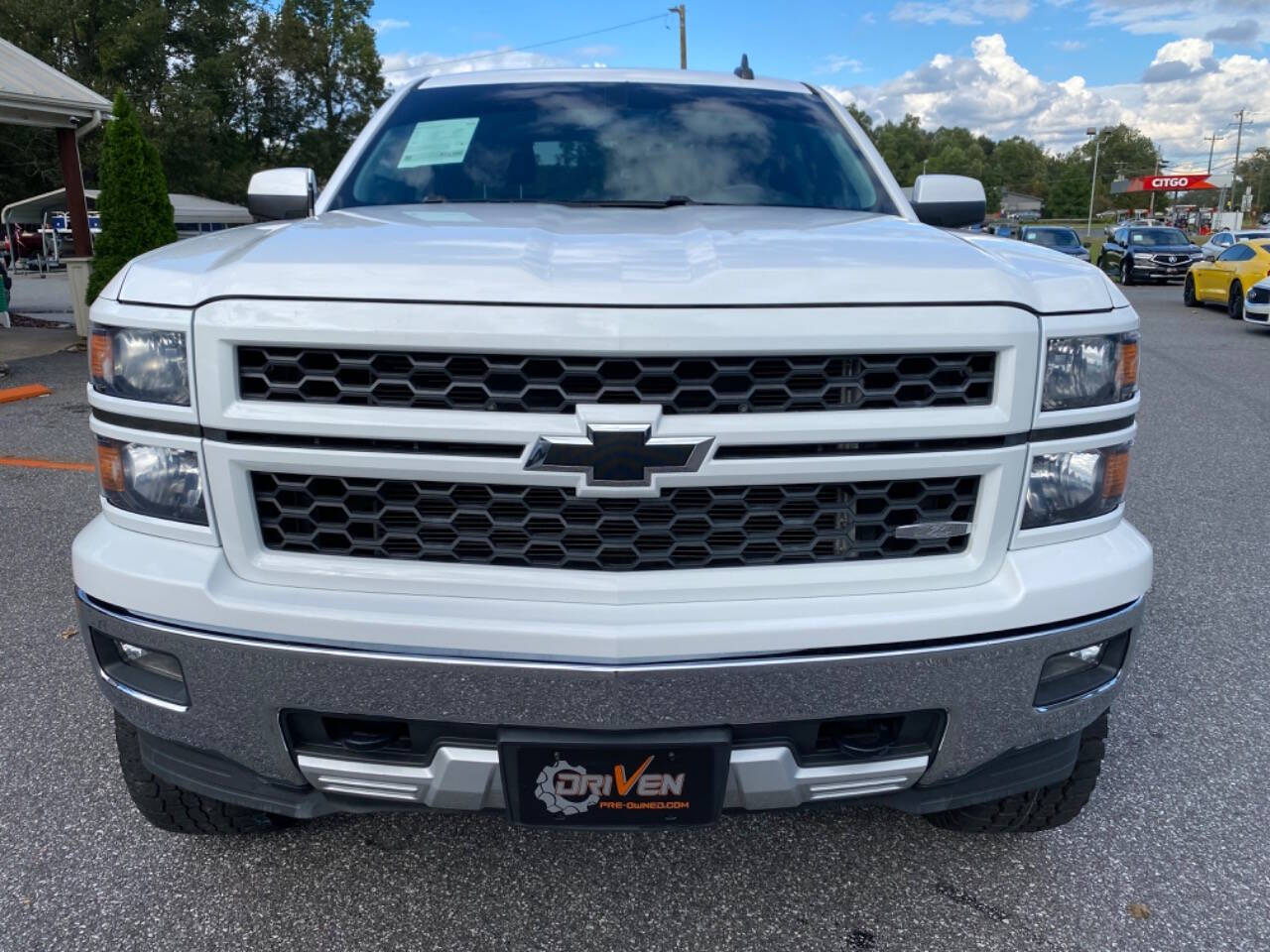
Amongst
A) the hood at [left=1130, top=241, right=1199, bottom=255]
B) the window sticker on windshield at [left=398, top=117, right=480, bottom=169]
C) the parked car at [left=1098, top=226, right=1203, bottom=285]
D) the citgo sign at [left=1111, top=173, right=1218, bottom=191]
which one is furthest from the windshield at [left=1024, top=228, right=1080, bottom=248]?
the citgo sign at [left=1111, top=173, right=1218, bottom=191]

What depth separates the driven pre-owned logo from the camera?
184 centimetres

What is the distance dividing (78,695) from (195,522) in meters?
1.84

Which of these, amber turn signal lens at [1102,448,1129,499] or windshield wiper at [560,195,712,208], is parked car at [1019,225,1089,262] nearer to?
windshield wiper at [560,195,712,208]

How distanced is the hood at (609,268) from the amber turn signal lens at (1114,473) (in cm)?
32

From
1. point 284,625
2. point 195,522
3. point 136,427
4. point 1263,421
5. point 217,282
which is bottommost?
point 1263,421

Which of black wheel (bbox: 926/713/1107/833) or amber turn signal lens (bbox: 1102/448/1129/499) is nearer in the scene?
amber turn signal lens (bbox: 1102/448/1129/499)

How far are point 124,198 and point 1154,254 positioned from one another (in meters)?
24.7

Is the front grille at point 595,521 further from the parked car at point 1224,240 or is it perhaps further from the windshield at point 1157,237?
the windshield at point 1157,237

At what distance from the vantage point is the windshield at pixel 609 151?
3123 millimetres

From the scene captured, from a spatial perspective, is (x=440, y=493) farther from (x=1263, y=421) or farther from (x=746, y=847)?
(x=1263, y=421)

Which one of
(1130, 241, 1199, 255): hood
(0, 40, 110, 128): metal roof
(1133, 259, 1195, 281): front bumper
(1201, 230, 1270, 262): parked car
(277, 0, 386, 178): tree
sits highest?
(277, 0, 386, 178): tree

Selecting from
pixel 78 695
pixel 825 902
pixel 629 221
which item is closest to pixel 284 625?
pixel 629 221

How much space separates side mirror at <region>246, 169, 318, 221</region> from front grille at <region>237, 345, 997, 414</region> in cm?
162

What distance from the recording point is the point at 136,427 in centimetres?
191
